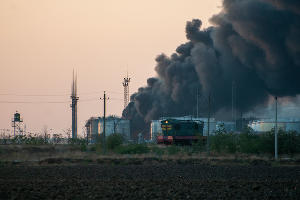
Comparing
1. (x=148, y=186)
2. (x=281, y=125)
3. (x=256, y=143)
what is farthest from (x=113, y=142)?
(x=281, y=125)

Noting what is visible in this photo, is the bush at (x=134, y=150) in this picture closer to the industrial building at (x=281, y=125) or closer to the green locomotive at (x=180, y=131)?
the green locomotive at (x=180, y=131)

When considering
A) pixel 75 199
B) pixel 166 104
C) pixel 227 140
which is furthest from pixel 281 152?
pixel 166 104

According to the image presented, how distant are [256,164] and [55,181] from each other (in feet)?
62.8

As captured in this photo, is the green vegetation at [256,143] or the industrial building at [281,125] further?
the industrial building at [281,125]

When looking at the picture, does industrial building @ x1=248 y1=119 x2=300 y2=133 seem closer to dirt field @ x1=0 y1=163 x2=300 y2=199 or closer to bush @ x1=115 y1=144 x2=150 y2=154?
bush @ x1=115 y1=144 x2=150 y2=154

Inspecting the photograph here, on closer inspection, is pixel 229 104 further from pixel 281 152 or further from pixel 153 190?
pixel 153 190

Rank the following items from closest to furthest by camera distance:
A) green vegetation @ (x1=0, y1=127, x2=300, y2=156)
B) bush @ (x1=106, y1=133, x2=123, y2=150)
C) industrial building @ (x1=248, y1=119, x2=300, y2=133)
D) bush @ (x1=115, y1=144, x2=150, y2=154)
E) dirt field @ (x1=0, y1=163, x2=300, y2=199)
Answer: dirt field @ (x1=0, y1=163, x2=300, y2=199) → green vegetation @ (x1=0, y1=127, x2=300, y2=156) → bush @ (x1=115, y1=144, x2=150, y2=154) → bush @ (x1=106, y1=133, x2=123, y2=150) → industrial building @ (x1=248, y1=119, x2=300, y2=133)

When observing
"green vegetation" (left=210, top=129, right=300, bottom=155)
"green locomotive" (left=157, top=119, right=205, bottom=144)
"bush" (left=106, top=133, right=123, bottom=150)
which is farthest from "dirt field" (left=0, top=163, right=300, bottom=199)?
"green locomotive" (left=157, top=119, right=205, bottom=144)

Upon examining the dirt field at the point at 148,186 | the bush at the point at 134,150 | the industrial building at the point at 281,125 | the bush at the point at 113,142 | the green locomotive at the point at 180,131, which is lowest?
the dirt field at the point at 148,186

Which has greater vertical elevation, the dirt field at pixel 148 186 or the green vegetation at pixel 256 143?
the green vegetation at pixel 256 143

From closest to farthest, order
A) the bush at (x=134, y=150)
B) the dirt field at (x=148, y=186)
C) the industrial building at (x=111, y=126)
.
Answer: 1. the dirt field at (x=148, y=186)
2. the bush at (x=134, y=150)
3. the industrial building at (x=111, y=126)

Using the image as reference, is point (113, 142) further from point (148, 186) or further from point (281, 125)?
point (281, 125)

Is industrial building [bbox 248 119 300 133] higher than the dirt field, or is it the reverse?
industrial building [bbox 248 119 300 133]

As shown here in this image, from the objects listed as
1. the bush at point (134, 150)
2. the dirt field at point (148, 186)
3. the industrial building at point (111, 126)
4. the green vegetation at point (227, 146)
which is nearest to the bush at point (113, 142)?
the green vegetation at point (227, 146)
